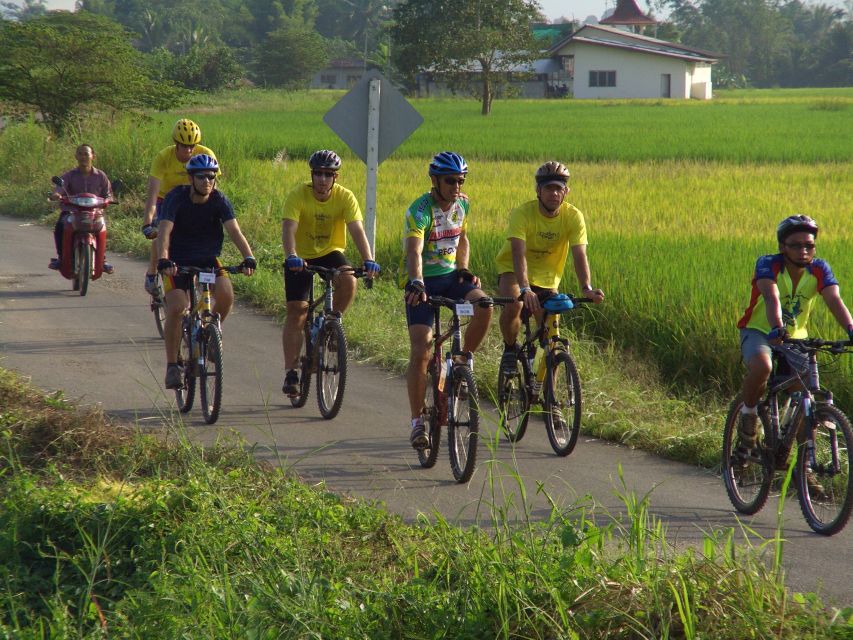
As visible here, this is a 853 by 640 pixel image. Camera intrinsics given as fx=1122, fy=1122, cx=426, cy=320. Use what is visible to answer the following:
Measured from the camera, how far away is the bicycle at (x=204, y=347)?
7629 mm

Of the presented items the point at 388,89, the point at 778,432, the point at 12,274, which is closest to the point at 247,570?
the point at 778,432

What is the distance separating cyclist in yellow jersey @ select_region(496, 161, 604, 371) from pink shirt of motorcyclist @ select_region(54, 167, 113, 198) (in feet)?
22.8

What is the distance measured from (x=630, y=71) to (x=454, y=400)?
75.4m

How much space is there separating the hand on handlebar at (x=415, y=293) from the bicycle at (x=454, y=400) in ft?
0.57

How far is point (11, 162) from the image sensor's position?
82.5 ft

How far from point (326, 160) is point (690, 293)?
359 cm

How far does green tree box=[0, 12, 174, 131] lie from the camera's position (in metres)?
25.7

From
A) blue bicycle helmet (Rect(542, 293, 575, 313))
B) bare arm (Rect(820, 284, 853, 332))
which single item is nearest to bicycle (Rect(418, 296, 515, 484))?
blue bicycle helmet (Rect(542, 293, 575, 313))

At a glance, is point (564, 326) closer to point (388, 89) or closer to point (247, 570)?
point (388, 89)

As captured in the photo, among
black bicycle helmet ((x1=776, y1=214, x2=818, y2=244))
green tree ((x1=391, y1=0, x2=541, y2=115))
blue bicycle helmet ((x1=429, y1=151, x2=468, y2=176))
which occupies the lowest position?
black bicycle helmet ((x1=776, y1=214, x2=818, y2=244))

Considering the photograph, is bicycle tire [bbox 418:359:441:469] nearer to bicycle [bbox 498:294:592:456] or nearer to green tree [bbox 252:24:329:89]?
bicycle [bbox 498:294:592:456]

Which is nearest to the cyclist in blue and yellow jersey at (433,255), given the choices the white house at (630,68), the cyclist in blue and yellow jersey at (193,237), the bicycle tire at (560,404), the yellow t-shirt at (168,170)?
the bicycle tire at (560,404)

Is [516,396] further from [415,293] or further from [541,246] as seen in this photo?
[415,293]

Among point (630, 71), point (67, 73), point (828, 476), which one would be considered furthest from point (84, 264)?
point (630, 71)
